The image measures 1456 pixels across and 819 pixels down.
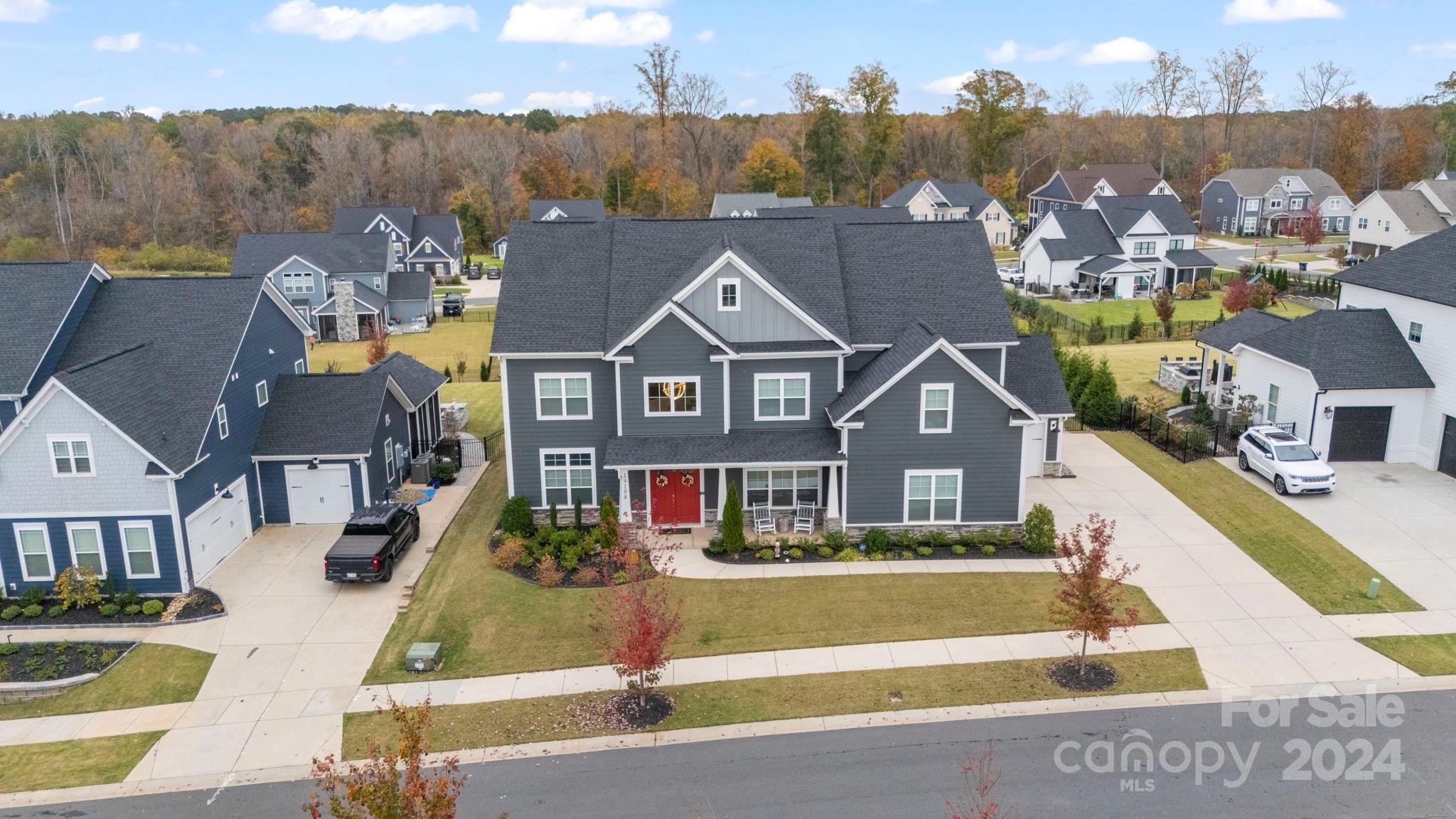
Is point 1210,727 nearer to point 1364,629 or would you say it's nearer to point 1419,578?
point 1364,629

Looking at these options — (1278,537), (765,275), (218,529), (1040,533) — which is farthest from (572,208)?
(1278,537)

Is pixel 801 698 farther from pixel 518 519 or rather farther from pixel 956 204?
pixel 956 204

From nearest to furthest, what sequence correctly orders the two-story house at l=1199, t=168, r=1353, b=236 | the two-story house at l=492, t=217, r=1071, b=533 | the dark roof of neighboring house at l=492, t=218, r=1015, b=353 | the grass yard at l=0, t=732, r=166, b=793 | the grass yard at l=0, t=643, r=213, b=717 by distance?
the grass yard at l=0, t=732, r=166, b=793
the grass yard at l=0, t=643, r=213, b=717
the two-story house at l=492, t=217, r=1071, b=533
the dark roof of neighboring house at l=492, t=218, r=1015, b=353
the two-story house at l=1199, t=168, r=1353, b=236

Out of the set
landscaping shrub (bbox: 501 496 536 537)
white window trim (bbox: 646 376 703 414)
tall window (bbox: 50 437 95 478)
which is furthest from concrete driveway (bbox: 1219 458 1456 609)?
tall window (bbox: 50 437 95 478)

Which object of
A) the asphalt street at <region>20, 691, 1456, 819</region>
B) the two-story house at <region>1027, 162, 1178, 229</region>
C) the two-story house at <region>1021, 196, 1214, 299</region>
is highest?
the two-story house at <region>1027, 162, 1178, 229</region>

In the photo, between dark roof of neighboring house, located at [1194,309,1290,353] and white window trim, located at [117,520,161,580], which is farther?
dark roof of neighboring house, located at [1194,309,1290,353]

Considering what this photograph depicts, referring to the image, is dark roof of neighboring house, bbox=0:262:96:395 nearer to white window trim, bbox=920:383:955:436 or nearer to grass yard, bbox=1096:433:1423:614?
white window trim, bbox=920:383:955:436

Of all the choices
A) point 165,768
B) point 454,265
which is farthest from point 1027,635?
point 454,265

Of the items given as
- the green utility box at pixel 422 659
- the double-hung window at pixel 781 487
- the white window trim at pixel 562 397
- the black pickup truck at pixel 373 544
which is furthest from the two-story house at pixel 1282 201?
the green utility box at pixel 422 659
